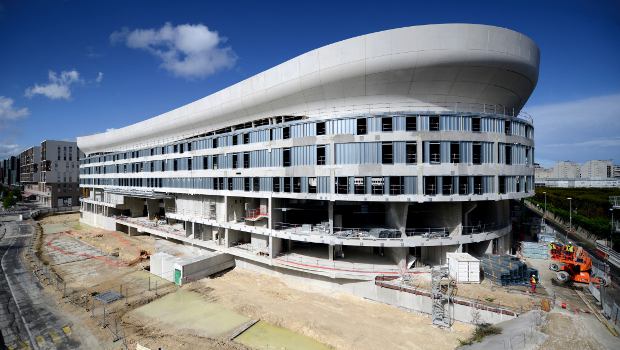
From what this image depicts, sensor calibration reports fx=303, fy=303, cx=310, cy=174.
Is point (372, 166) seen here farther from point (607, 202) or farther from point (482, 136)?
point (607, 202)

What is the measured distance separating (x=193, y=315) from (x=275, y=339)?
842 cm

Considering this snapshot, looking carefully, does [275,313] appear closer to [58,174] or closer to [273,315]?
[273,315]

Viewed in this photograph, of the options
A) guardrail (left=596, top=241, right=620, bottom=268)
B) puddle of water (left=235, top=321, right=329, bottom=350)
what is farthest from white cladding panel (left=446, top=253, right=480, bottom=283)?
guardrail (left=596, top=241, right=620, bottom=268)

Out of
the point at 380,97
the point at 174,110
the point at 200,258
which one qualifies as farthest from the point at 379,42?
the point at 174,110

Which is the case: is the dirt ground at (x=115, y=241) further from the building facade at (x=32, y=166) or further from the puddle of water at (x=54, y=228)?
the building facade at (x=32, y=166)

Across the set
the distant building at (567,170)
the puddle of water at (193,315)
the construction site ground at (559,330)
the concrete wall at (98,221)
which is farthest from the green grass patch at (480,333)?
the distant building at (567,170)

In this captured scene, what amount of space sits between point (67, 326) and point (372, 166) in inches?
1134

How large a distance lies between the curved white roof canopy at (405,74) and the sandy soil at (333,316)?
19.9m

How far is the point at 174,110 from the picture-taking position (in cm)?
5522

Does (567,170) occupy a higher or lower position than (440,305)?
higher

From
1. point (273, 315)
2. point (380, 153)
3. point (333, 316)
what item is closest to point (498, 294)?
point (333, 316)

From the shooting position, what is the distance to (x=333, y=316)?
25312mm

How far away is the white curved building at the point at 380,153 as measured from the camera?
28906 mm

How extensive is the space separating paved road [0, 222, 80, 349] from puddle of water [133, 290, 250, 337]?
5541mm
